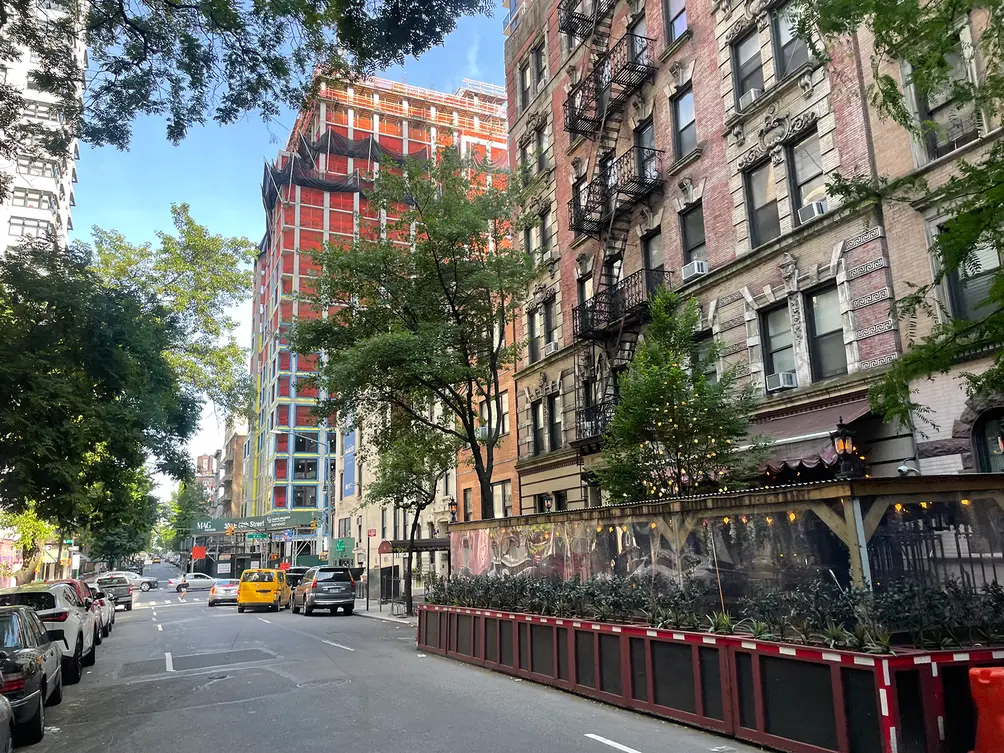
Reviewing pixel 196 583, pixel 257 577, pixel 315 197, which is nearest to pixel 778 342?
pixel 257 577

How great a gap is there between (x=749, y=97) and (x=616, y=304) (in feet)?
20.8

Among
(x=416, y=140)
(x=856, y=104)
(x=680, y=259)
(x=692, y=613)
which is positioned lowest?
(x=692, y=613)

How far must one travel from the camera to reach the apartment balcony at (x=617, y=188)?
20781 mm

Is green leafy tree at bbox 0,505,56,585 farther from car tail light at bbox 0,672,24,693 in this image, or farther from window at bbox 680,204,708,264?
window at bbox 680,204,708,264

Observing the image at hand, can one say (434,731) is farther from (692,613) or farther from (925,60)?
(925,60)

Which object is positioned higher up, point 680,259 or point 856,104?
point 856,104

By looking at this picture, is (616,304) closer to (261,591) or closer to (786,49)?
(786,49)

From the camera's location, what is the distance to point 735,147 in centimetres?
1819

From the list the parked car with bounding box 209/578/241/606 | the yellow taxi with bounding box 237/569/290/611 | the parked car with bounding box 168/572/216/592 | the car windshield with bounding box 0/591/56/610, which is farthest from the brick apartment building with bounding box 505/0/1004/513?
the parked car with bounding box 168/572/216/592

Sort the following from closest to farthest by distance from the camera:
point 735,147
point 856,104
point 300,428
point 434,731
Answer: point 434,731
point 856,104
point 735,147
point 300,428

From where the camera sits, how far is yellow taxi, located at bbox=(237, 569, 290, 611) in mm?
33938

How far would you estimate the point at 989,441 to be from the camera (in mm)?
12703

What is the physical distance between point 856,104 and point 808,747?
1278 centimetres

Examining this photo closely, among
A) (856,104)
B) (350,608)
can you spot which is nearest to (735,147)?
(856,104)
